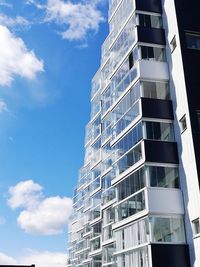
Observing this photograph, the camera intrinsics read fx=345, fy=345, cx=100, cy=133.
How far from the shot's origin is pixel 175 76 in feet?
78.9

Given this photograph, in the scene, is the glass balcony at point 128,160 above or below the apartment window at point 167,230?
above

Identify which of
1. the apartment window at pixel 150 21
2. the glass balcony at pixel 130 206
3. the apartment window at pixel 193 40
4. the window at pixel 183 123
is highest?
the apartment window at pixel 150 21

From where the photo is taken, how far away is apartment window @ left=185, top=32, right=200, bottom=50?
Answer: 79.6ft

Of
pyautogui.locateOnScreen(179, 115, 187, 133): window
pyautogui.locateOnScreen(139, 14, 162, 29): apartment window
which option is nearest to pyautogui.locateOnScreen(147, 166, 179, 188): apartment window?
pyautogui.locateOnScreen(179, 115, 187, 133): window

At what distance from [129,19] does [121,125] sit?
8916 mm

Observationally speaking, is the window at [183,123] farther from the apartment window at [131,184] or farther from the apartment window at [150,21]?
the apartment window at [150,21]

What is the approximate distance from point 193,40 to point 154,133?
24.3ft

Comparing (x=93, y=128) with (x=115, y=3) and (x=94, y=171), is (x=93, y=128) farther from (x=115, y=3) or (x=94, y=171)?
(x=115, y=3)

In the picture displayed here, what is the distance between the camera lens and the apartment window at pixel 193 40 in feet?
79.6

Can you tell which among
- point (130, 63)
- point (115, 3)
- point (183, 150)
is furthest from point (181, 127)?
point (115, 3)

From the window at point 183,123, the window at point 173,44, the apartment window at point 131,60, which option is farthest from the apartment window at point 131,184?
the window at point 173,44

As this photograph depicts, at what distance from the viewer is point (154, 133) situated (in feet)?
75.8

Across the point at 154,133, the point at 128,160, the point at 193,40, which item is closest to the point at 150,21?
the point at 193,40

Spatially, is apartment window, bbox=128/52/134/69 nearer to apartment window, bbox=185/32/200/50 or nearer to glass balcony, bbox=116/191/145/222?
apartment window, bbox=185/32/200/50
